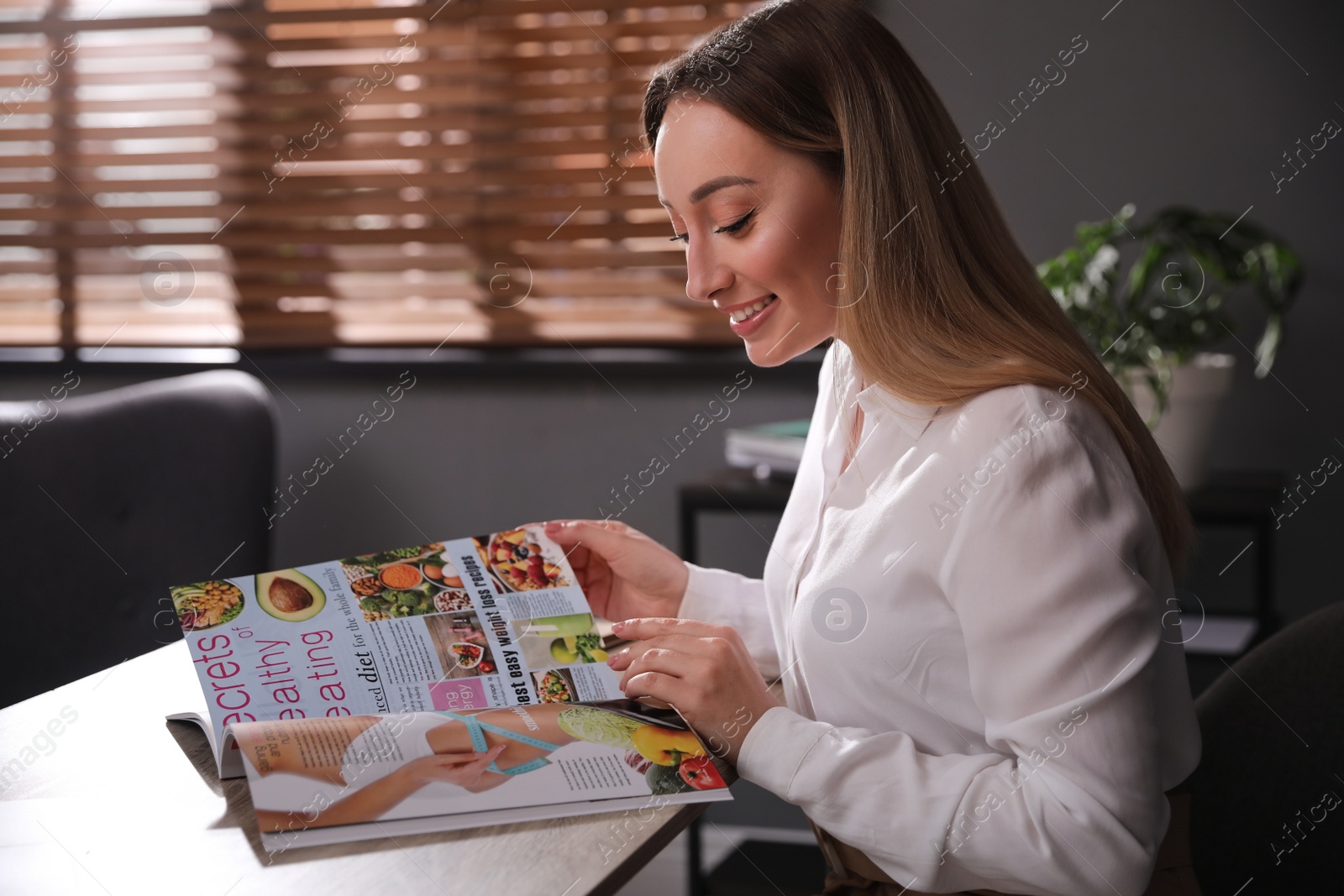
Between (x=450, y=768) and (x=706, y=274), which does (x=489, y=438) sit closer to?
(x=706, y=274)

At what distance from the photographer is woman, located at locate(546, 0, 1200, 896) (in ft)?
2.73

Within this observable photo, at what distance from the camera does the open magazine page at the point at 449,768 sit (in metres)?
0.76

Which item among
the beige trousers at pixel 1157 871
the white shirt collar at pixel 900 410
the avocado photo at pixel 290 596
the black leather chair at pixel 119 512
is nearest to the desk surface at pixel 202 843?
the avocado photo at pixel 290 596

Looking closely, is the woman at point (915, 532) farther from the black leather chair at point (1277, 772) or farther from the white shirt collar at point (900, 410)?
the black leather chair at point (1277, 772)

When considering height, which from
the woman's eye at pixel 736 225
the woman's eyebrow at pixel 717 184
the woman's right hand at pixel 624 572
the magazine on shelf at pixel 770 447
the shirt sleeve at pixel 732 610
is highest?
the woman's eyebrow at pixel 717 184

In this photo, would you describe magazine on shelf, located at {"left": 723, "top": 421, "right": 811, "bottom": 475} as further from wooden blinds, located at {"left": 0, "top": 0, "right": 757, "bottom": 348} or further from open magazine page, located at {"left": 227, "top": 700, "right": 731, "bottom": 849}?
open magazine page, located at {"left": 227, "top": 700, "right": 731, "bottom": 849}

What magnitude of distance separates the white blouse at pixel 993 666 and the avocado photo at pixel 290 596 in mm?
363

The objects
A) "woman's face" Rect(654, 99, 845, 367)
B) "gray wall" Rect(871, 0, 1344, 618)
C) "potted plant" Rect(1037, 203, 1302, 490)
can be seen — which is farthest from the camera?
"gray wall" Rect(871, 0, 1344, 618)

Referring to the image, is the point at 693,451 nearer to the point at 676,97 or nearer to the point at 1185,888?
the point at 676,97

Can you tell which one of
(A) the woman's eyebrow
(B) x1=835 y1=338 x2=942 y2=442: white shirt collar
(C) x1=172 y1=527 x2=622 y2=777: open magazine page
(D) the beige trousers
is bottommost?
(D) the beige trousers

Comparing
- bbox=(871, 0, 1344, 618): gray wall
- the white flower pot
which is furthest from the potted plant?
bbox=(871, 0, 1344, 618): gray wall

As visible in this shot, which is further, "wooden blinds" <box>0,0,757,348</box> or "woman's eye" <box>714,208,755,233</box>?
"wooden blinds" <box>0,0,757,348</box>

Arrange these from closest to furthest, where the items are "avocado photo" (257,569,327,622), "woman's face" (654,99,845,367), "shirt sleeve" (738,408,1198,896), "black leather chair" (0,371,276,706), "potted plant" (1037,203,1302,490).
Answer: "shirt sleeve" (738,408,1198,896) < "avocado photo" (257,569,327,622) < "woman's face" (654,99,845,367) < "black leather chair" (0,371,276,706) < "potted plant" (1037,203,1302,490)

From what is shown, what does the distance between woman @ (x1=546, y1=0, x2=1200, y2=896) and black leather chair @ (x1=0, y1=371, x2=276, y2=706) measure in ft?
3.32
